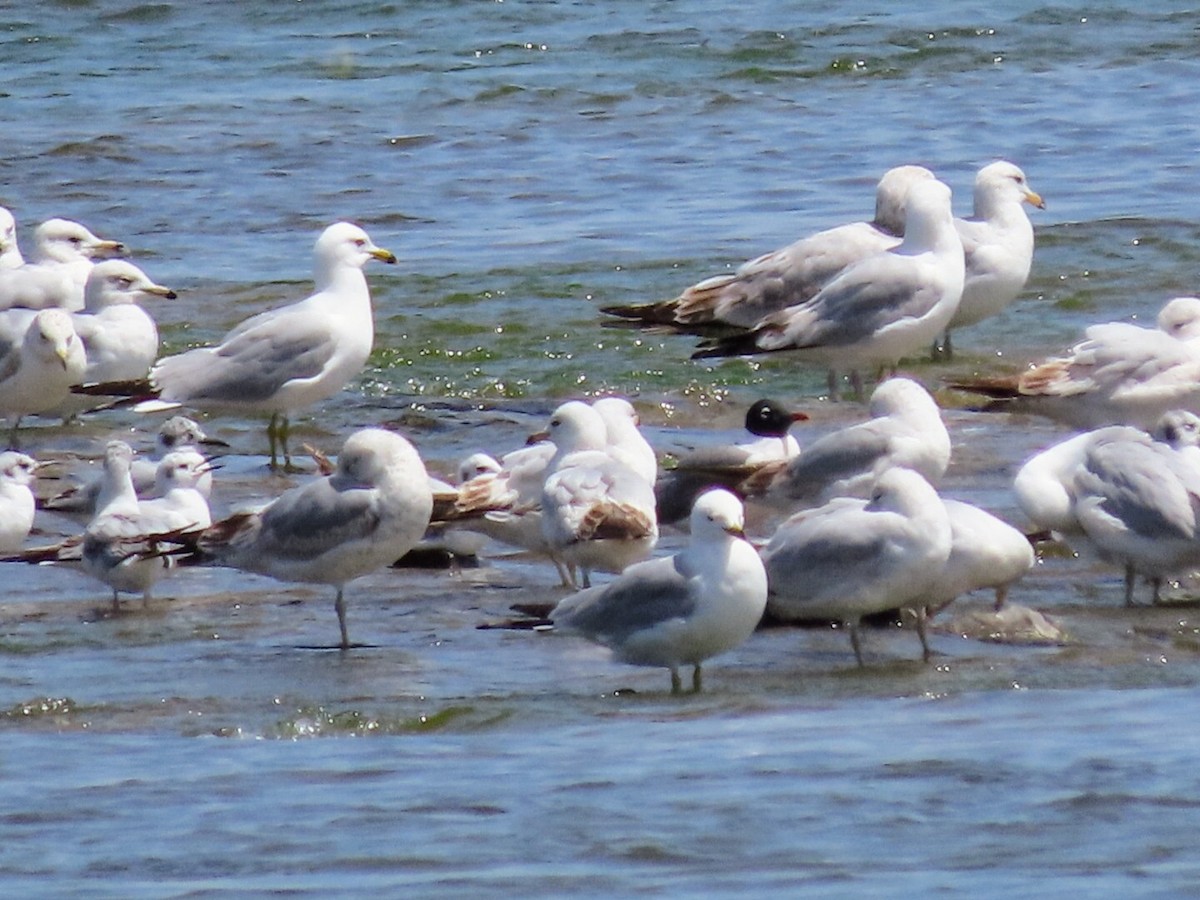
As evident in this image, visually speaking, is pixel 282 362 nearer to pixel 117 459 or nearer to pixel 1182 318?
pixel 117 459

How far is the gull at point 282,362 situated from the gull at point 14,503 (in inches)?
61.0

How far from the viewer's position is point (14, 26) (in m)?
26.4

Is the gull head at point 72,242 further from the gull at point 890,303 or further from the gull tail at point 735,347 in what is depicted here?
the gull at point 890,303

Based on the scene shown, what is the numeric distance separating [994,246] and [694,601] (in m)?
5.80

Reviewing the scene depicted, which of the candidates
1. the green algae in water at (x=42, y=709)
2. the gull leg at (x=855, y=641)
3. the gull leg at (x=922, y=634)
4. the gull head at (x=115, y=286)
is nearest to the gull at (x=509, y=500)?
the gull leg at (x=855, y=641)

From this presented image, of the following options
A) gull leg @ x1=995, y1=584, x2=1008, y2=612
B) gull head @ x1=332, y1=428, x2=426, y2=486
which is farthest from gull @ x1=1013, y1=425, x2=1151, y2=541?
gull head @ x1=332, y1=428, x2=426, y2=486

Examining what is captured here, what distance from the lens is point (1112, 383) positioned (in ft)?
33.7

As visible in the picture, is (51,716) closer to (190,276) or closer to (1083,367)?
(1083,367)

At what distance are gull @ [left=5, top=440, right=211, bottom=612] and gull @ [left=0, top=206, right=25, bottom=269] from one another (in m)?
4.56

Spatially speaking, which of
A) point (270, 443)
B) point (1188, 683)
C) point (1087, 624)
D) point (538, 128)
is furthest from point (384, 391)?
point (538, 128)

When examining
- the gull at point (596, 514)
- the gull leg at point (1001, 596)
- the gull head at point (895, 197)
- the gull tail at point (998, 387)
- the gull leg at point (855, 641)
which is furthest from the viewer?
the gull head at point (895, 197)

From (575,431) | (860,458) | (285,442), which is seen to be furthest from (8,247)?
(860,458)

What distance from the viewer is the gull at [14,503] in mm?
9492

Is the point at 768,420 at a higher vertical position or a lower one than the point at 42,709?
higher
